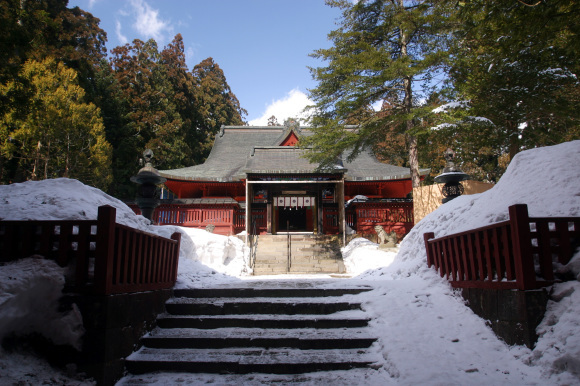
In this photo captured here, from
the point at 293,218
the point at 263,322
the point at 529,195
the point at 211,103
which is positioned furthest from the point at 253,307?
the point at 211,103

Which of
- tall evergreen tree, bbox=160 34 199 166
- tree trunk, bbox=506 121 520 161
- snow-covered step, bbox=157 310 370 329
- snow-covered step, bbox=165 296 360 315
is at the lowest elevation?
snow-covered step, bbox=157 310 370 329

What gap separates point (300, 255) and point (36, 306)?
901cm

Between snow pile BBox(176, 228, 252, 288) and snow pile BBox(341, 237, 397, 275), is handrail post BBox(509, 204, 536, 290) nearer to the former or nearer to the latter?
snow pile BBox(341, 237, 397, 275)

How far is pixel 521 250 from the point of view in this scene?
116 inches

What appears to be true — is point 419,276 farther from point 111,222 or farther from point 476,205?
point 111,222

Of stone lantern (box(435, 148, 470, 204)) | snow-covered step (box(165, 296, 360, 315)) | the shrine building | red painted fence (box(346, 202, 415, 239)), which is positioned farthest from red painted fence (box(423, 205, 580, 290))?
red painted fence (box(346, 202, 415, 239))

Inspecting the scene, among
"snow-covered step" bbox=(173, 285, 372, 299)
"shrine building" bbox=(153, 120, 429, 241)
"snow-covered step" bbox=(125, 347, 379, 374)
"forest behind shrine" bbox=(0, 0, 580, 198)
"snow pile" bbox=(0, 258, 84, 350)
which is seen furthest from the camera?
"shrine building" bbox=(153, 120, 429, 241)

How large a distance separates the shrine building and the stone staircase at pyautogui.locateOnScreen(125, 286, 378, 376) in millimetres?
8568

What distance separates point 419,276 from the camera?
16.9ft

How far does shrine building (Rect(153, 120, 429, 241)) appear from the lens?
44.1ft

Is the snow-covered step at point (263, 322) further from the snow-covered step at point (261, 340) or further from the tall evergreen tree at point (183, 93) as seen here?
the tall evergreen tree at point (183, 93)

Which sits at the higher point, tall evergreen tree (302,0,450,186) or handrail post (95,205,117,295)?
tall evergreen tree (302,0,450,186)

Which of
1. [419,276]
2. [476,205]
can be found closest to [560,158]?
[476,205]

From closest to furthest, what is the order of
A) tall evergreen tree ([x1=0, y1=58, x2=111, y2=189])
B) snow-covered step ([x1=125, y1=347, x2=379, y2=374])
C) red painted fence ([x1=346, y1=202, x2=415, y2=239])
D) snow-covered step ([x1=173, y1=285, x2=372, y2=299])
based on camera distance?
1. snow-covered step ([x1=125, y1=347, x2=379, y2=374])
2. snow-covered step ([x1=173, y1=285, x2=372, y2=299])
3. red painted fence ([x1=346, y1=202, x2=415, y2=239])
4. tall evergreen tree ([x1=0, y1=58, x2=111, y2=189])
